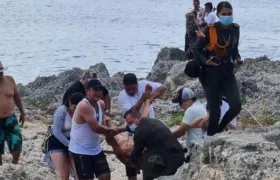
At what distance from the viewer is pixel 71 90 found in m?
9.83

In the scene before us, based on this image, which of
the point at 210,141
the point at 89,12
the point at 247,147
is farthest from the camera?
the point at 89,12

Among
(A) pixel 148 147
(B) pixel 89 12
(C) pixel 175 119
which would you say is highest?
(A) pixel 148 147

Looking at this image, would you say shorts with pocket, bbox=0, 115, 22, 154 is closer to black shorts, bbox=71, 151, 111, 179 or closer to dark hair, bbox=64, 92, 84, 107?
dark hair, bbox=64, 92, 84, 107

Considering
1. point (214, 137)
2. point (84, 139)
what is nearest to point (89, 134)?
point (84, 139)

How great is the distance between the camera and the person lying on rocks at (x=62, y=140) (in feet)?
30.9

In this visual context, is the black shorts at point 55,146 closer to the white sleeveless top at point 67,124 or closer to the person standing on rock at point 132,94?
the white sleeveless top at point 67,124

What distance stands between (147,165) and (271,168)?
6.41ft

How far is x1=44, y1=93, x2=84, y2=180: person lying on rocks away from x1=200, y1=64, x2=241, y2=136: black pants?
4.92 feet

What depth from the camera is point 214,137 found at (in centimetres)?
757

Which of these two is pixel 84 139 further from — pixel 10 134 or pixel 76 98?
pixel 10 134

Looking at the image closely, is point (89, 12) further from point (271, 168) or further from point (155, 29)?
point (271, 168)

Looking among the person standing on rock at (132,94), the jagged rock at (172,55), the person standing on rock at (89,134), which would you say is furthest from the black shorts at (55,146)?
the jagged rock at (172,55)

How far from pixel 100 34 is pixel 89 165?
162ft

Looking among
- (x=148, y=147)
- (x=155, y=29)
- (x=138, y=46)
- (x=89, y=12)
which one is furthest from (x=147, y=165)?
(x=89, y=12)
